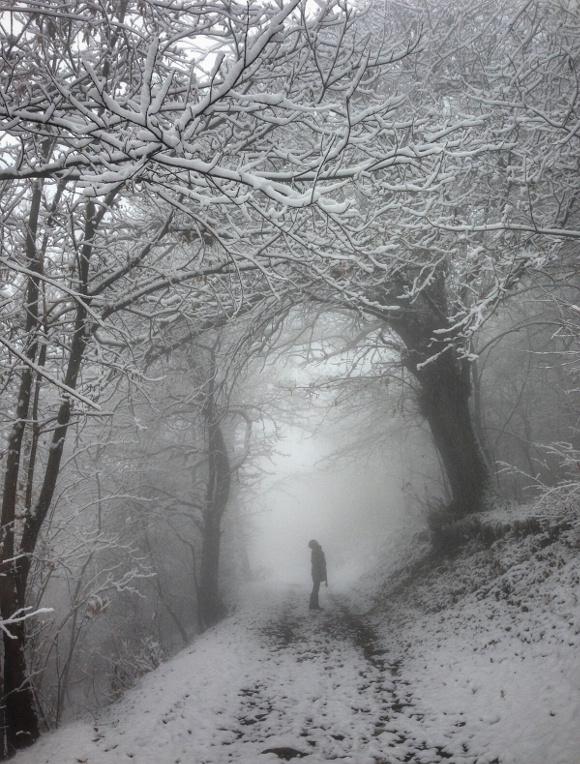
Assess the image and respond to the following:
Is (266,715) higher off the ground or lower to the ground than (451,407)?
lower

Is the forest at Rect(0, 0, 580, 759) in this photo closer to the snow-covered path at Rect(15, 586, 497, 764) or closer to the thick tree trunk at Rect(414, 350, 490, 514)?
the thick tree trunk at Rect(414, 350, 490, 514)

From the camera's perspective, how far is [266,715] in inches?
190

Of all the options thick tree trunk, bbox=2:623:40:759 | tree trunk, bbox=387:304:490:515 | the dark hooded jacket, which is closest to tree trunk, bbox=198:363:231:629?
the dark hooded jacket

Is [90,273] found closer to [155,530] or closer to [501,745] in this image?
[501,745]

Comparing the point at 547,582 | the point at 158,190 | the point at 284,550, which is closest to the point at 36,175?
the point at 158,190

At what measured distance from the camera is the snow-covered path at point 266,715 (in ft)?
13.0

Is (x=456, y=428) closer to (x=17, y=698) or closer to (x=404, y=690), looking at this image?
(x=404, y=690)

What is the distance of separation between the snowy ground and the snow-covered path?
0.02m

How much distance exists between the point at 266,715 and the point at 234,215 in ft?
19.8

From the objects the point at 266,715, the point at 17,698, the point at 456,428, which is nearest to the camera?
the point at 17,698

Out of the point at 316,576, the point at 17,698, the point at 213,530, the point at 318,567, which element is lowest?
the point at 316,576

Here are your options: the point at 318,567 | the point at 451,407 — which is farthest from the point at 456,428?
the point at 318,567

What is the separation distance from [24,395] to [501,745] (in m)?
5.54

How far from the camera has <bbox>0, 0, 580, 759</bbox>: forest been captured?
3152 millimetres
